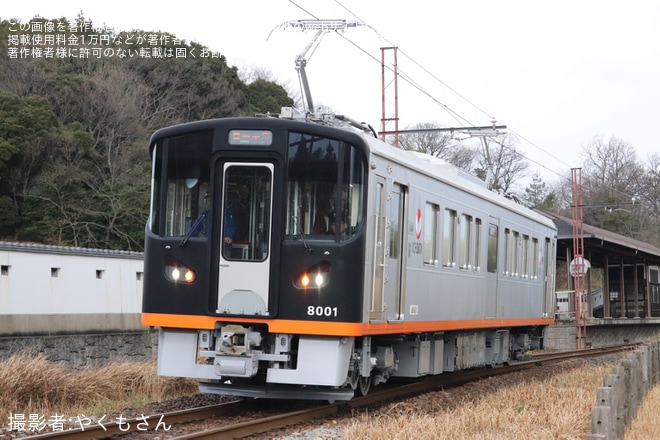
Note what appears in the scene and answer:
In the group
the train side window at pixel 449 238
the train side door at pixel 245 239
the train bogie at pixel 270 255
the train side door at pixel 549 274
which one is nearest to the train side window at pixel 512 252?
the train side door at pixel 549 274

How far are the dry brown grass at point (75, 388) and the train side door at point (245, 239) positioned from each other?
2127 millimetres

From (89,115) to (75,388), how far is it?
83.0 ft

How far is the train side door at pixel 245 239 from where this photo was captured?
10.4 metres

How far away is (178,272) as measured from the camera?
1073 cm

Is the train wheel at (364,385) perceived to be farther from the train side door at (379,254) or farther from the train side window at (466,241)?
the train side window at (466,241)

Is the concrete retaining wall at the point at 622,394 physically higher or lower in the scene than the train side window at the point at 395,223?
lower

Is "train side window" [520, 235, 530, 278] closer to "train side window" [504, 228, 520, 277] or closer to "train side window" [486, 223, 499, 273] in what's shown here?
"train side window" [504, 228, 520, 277]

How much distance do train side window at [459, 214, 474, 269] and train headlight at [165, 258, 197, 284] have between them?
5.25m

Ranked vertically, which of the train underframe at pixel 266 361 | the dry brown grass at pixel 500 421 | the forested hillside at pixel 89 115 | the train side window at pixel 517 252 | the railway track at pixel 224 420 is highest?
the forested hillside at pixel 89 115

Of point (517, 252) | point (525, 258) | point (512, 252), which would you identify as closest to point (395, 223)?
point (512, 252)

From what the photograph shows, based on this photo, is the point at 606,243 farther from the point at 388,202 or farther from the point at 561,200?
the point at 561,200

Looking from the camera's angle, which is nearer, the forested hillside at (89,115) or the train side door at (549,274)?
the train side door at (549,274)

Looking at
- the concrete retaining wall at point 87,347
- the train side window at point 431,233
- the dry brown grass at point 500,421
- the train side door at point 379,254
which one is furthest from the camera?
the concrete retaining wall at point 87,347

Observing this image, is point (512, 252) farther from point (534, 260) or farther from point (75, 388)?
point (75, 388)
